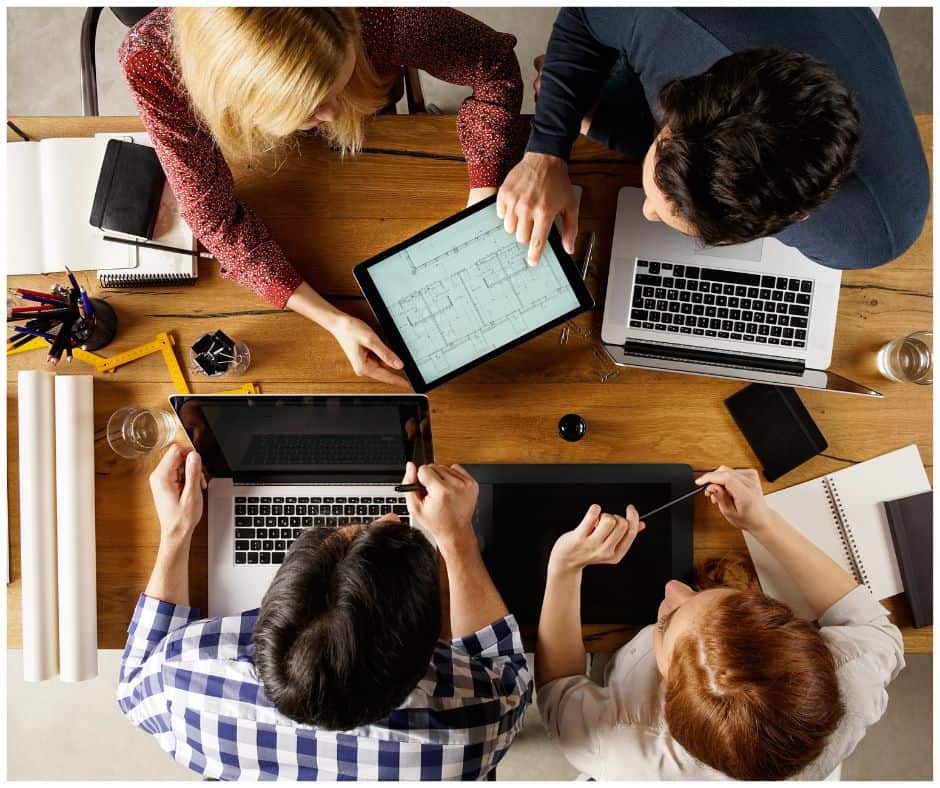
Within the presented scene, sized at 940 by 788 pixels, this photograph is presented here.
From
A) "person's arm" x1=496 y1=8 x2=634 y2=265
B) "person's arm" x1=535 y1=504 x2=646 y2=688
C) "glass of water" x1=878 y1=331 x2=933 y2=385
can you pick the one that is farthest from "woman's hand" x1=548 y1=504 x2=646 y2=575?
"glass of water" x1=878 y1=331 x2=933 y2=385

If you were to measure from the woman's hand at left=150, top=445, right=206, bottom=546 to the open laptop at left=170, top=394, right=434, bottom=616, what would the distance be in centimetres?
3

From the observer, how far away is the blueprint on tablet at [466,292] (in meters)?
1.12

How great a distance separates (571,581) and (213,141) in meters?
1.04

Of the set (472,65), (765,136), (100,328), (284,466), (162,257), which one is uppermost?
(472,65)

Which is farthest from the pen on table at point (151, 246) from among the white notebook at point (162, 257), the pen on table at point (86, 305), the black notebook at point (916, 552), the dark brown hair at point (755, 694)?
the black notebook at point (916, 552)

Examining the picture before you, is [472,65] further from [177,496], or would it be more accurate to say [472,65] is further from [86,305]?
[177,496]

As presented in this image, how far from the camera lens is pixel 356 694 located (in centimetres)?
92

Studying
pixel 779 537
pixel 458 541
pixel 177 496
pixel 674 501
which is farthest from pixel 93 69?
pixel 779 537

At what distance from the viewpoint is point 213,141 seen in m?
1.17

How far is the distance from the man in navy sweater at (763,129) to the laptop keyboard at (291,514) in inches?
21.8

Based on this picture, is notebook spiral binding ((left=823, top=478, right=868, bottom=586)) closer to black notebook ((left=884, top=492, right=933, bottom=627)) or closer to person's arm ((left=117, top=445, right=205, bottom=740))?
black notebook ((left=884, top=492, right=933, bottom=627))

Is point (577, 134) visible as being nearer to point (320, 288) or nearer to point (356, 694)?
point (320, 288)

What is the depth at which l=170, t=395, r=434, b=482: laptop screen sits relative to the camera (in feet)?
3.76

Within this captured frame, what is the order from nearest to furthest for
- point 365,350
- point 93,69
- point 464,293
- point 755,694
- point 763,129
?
point 763,129, point 755,694, point 464,293, point 365,350, point 93,69
